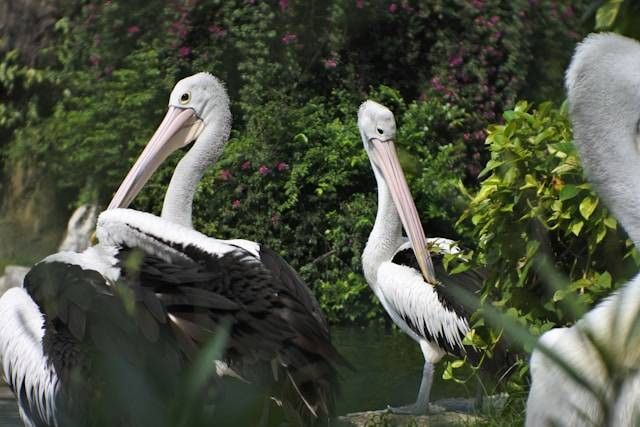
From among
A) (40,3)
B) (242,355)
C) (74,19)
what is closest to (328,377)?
(242,355)

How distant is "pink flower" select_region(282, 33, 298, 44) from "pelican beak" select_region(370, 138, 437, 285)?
2409 mm

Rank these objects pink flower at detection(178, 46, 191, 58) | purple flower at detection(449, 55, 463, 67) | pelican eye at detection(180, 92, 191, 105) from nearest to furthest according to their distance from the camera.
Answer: pelican eye at detection(180, 92, 191, 105) < pink flower at detection(178, 46, 191, 58) < purple flower at detection(449, 55, 463, 67)

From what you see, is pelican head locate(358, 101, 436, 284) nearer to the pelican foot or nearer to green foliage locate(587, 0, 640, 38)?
the pelican foot

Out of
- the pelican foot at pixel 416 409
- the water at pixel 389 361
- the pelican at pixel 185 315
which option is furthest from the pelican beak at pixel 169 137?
the pelican foot at pixel 416 409

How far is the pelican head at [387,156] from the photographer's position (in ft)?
16.9

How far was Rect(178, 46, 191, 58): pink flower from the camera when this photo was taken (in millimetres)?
7206

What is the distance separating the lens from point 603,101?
77.4 inches

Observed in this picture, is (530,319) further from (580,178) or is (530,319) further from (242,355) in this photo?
(242,355)

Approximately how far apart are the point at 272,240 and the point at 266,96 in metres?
1.04

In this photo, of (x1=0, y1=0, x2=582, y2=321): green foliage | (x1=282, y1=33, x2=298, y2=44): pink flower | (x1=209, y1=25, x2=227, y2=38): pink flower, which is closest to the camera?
(x1=0, y1=0, x2=582, y2=321): green foliage

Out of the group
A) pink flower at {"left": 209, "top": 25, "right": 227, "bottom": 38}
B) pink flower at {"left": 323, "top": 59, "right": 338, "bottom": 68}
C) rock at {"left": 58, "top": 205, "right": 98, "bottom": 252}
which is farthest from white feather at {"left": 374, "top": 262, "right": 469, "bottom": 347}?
rock at {"left": 58, "top": 205, "right": 98, "bottom": 252}

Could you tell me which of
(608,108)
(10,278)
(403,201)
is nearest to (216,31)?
(10,278)

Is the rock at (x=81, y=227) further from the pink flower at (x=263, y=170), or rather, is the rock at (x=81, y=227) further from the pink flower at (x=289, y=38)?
the pink flower at (x=289, y=38)

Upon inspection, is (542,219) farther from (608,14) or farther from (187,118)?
(187,118)
